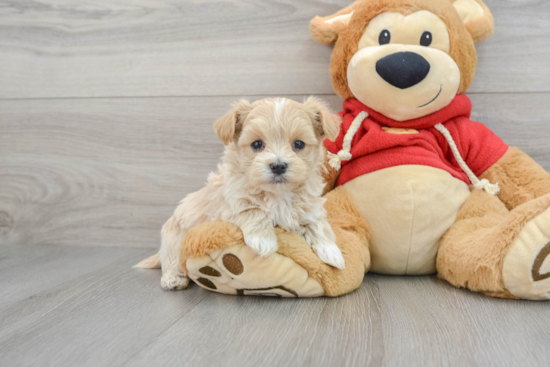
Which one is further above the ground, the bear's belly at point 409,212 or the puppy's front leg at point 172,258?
the bear's belly at point 409,212

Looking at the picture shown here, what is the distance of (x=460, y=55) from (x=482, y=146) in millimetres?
319

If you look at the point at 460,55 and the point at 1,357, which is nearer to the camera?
the point at 1,357

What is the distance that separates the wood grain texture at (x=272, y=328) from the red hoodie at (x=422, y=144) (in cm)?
39

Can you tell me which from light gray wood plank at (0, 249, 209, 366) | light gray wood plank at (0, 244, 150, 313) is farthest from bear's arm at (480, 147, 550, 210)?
light gray wood plank at (0, 244, 150, 313)

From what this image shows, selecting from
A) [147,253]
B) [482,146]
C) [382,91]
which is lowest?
[147,253]

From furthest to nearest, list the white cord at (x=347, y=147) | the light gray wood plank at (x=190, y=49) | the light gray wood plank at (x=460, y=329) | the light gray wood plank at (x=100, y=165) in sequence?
the light gray wood plank at (x=100, y=165)
the light gray wood plank at (x=190, y=49)
the white cord at (x=347, y=147)
the light gray wood plank at (x=460, y=329)

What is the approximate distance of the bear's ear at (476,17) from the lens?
1.36m

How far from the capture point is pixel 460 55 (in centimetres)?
131

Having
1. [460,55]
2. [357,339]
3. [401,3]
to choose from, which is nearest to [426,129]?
[460,55]

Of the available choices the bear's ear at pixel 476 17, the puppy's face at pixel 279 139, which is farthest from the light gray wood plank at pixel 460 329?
the bear's ear at pixel 476 17

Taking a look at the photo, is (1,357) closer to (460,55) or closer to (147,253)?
(147,253)

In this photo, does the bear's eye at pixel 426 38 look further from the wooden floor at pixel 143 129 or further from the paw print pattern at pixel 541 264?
the paw print pattern at pixel 541 264

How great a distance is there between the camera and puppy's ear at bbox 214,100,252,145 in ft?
3.57

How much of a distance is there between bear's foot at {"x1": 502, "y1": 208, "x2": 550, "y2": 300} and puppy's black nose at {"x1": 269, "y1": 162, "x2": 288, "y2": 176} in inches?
24.7
